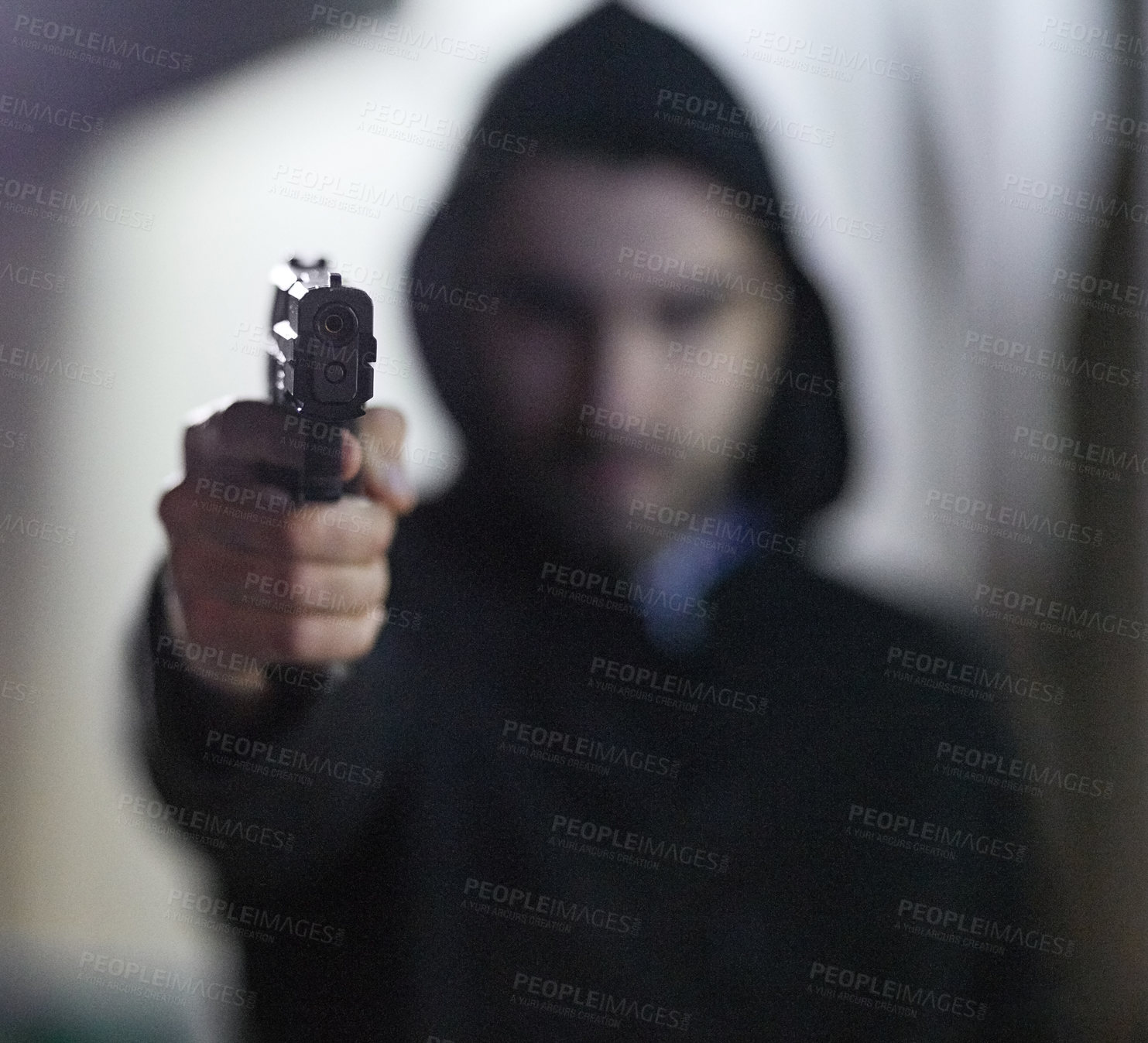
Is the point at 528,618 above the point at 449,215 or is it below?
below

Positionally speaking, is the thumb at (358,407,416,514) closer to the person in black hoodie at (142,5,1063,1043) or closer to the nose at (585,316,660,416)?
the person in black hoodie at (142,5,1063,1043)

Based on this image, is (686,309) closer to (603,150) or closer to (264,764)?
(603,150)

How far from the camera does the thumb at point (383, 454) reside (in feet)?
2.56

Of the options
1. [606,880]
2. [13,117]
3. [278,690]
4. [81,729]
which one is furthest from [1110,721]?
[13,117]

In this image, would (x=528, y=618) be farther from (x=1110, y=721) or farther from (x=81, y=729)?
(x=1110, y=721)

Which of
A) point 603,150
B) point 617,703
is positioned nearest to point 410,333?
point 603,150

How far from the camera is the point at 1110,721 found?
97cm

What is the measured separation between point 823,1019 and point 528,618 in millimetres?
508

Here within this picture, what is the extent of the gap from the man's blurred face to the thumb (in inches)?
5.0

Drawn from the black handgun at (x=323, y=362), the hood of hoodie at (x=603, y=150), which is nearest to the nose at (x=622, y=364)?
the hood of hoodie at (x=603, y=150)

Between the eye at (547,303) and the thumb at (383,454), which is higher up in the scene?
the eye at (547,303)

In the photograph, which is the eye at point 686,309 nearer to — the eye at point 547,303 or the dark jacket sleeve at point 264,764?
the eye at point 547,303

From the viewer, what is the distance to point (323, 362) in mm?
699

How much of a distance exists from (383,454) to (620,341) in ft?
0.90
